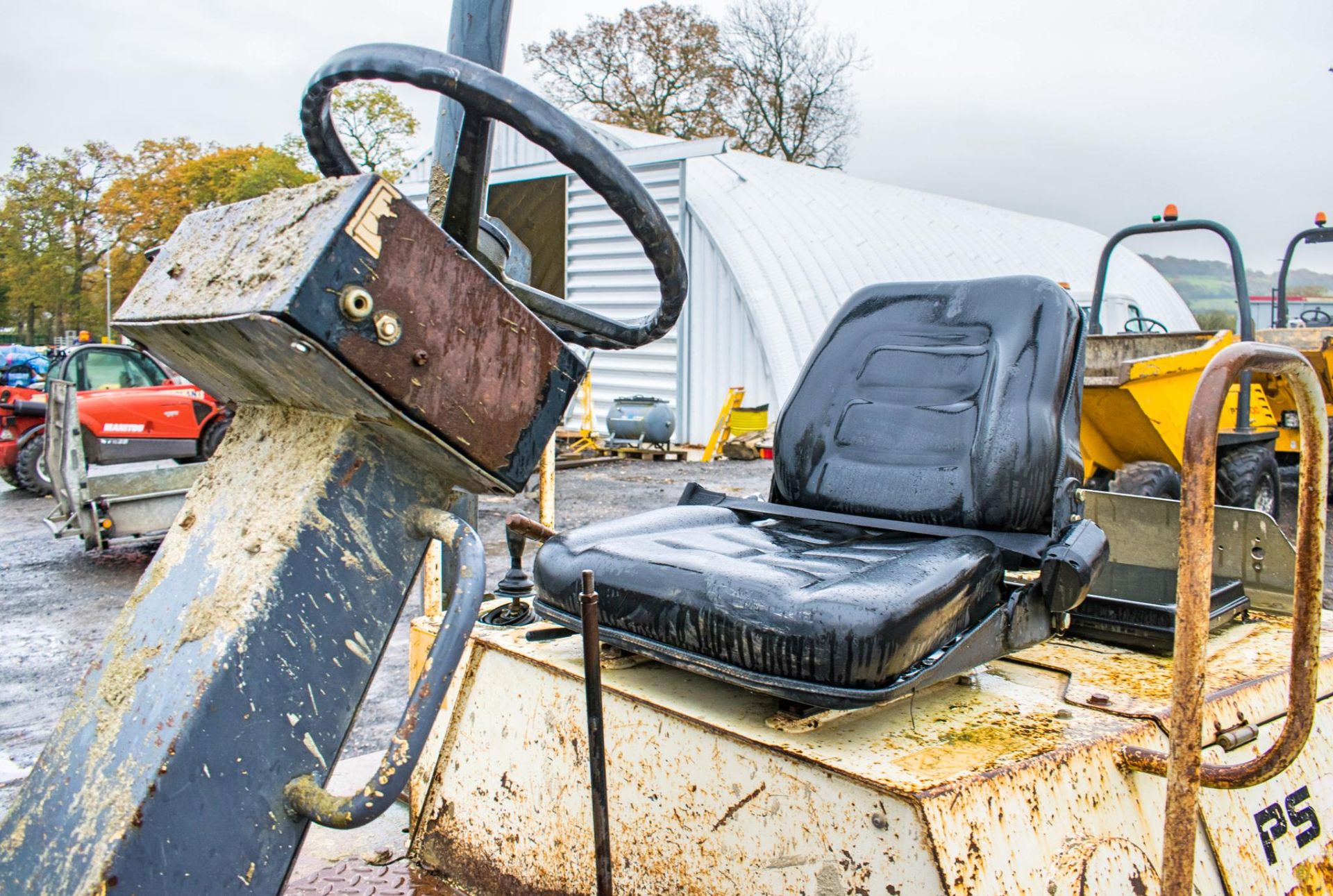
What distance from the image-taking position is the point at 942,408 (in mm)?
2240

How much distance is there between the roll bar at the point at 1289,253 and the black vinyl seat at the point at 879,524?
6.12m

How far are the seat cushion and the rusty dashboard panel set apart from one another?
0.51 meters

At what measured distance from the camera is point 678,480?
34.3ft

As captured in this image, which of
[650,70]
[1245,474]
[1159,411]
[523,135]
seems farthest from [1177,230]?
[650,70]

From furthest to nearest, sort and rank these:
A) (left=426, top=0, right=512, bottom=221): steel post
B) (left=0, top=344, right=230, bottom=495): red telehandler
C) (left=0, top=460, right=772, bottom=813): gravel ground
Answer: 1. (left=0, top=344, right=230, bottom=495): red telehandler
2. (left=0, top=460, right=772, bottom=813): gravel ground
3. (left=426, top=0, right=512, bottom=221): steel post

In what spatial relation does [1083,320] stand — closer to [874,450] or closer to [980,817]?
[874,450]

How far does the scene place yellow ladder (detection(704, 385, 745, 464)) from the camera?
39.5 ft

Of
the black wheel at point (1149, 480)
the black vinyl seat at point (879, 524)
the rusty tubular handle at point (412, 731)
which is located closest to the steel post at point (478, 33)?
the black vinyl seat at point (879, 524)

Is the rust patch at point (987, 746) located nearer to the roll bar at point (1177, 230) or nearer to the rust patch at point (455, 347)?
the rust patch at point (455, 347)

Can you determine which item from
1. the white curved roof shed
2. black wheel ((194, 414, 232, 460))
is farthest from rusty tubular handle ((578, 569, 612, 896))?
the white curved roof shed

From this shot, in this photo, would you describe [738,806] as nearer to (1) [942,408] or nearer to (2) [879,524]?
(2) [879,524]

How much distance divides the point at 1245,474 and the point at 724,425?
6475mm

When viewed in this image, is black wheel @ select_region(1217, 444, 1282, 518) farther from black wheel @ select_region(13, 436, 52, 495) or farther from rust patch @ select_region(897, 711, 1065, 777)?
black wheel @ select_region(13, 436, 52, 495)

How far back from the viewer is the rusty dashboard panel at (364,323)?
3.55ft
